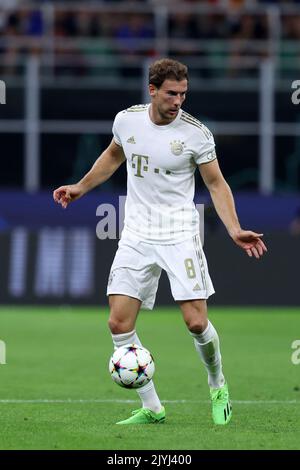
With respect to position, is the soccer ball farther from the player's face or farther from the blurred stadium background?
the blurred stadium background

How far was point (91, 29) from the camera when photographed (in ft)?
86.0

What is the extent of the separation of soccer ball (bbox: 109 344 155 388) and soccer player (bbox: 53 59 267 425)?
0.77 ft

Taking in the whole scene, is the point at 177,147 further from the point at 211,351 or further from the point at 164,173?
the point at 211,351

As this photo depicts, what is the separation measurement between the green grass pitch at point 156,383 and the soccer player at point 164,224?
22.1 inches

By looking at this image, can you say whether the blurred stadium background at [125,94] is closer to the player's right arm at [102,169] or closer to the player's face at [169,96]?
the player's right arm at [102,169]

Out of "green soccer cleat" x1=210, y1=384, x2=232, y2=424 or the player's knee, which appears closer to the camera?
the player's knee

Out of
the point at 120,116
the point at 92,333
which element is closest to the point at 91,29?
the point at 92,333

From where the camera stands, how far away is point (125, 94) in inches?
1014

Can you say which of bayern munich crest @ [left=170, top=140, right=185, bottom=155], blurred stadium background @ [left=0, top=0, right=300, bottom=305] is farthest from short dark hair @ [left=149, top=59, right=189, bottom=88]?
blurred stadium background @ [left=0, top=0, right=300, bottom=305]

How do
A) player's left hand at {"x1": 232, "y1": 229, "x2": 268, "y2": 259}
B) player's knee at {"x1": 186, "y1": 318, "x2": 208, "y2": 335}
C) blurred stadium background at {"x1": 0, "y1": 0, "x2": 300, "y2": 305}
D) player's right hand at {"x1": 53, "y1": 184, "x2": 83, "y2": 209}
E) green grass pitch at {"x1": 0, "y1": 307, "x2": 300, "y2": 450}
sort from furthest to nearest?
blurred stadium background at {"x1": 0, "y1": 0, "x2": 300, "y2": 305}
player's right hand at {"x1": 53, "y1": 184, "x2": 83, "y2": 209}
player's knee at {"x1": 186, "y1": 318, "x2": 208, "y2": 335}
player's left hand at {"x1": 232, "y1": 229, "x2": 268, "y2": 259}
green grass pitch at {"x1": 0, "y1": 307, "x2": 300, "y2": 450}

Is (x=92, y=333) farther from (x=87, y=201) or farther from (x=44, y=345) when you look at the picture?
(x=87, y=201)

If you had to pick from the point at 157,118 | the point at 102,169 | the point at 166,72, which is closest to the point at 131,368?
the point at 102,169

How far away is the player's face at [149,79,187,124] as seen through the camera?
9.02 m

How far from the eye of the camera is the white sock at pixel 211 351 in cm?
930
